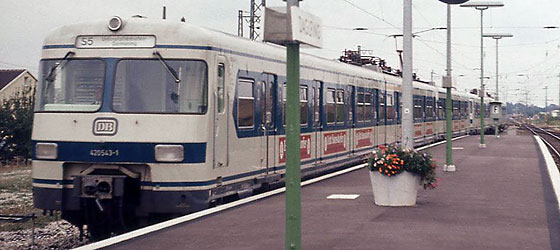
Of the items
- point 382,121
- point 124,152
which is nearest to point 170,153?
point 124,152

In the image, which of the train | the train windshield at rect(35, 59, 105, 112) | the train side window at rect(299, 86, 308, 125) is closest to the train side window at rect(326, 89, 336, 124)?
the train side window at rect(299, 86, 308, 125)

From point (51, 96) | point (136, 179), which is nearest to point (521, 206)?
point (136, 179)

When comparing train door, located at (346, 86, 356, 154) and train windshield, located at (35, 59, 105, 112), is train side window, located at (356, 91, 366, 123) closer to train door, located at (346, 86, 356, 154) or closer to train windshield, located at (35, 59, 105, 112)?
train door, located at (346, 86, 356, 154)

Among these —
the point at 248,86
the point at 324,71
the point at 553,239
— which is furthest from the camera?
the point at 324,71

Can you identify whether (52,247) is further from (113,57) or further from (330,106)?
(330,106)

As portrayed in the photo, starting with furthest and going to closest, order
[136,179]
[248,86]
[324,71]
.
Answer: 1. [324,71]
2. [248,86]
3. [136,179]

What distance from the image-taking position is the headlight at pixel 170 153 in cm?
1107

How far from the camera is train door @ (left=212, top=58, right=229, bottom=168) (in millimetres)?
11672

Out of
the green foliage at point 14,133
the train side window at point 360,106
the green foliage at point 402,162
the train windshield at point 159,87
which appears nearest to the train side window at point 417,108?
the train side window at point 360,106

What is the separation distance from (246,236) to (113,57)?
393 centimetres

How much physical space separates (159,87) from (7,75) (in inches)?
2612

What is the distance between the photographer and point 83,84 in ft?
37.7

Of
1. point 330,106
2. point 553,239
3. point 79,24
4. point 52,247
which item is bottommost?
point 52,247

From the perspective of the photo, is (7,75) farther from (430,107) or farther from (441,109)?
(430,107)
